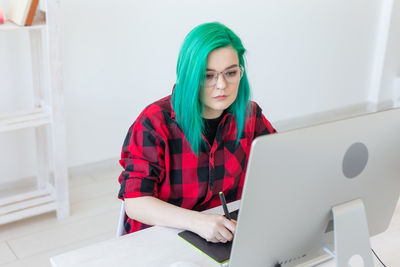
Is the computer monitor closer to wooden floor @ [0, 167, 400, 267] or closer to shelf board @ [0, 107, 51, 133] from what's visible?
wooden floor @ [0, 167, 400, 267]

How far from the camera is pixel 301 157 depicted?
97 centimetres

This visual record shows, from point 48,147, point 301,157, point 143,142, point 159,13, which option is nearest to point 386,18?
point 159,13

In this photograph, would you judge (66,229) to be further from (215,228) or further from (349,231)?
(349,231)

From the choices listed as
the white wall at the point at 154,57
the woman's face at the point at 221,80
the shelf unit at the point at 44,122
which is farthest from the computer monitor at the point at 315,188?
the white wall at the point at 154,57

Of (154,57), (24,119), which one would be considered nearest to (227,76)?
(24,119)

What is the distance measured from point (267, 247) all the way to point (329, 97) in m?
3.48

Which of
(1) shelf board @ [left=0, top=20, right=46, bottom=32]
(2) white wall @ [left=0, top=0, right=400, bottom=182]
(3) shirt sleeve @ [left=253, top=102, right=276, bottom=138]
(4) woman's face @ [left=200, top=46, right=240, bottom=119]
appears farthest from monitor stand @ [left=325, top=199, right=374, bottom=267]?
(2) white wall @ [left=0, top=0, right=400, bottom=182]

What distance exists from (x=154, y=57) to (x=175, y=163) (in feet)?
5.87

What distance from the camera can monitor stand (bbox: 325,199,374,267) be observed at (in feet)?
3.51

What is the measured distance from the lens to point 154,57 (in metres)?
3.25

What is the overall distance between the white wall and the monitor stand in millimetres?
2159

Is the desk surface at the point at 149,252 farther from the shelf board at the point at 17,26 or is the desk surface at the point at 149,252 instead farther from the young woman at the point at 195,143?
Result: the shelf board at the point at 17,26

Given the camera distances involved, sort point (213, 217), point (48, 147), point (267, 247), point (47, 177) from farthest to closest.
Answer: point (48, 147), point (47, 177), point (213, 217), point (267, 247)

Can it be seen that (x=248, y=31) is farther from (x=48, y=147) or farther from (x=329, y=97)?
(x=48, y=147)
